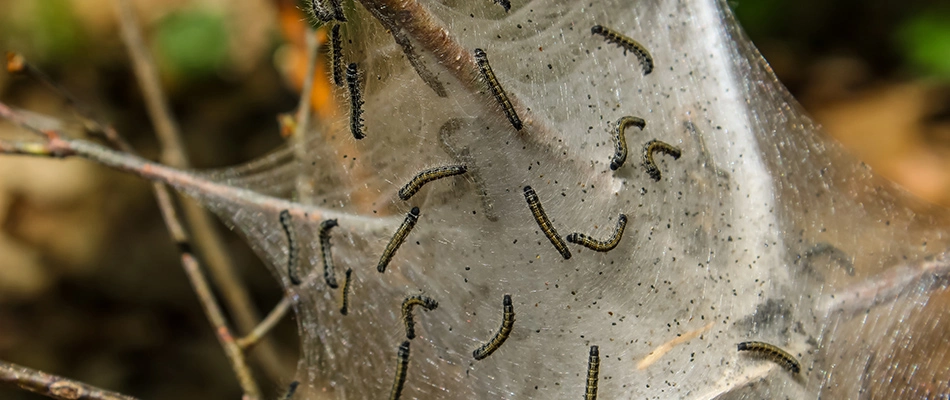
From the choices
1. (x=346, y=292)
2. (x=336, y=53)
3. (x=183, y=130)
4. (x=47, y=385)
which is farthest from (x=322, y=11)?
(x=183, y=130)

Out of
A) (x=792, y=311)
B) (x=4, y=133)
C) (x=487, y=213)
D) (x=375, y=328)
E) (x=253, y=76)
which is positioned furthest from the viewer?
(x=253, y=76)

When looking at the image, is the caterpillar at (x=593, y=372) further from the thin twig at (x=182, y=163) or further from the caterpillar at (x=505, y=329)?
the thin twig at (x=182, y=163)

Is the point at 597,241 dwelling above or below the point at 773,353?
above

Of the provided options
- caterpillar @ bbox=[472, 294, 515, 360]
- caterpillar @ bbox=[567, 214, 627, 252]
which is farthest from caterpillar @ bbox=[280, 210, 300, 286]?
caterpillar @ bbox=[567, 214, 627, 252]

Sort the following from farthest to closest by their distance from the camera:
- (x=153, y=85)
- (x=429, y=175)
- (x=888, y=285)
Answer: (x=153, y=85), (x=888, y=285), (x=429, y=175)

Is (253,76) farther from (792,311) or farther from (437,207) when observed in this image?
(792,311)

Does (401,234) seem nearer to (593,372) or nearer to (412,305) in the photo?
(412,305)

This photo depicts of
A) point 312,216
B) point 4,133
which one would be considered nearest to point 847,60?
point 312,216

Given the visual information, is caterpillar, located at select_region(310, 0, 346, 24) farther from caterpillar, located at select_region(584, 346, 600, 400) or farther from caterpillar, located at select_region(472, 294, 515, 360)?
caterpillar, located at select_region(584, 346, 600, 400)
